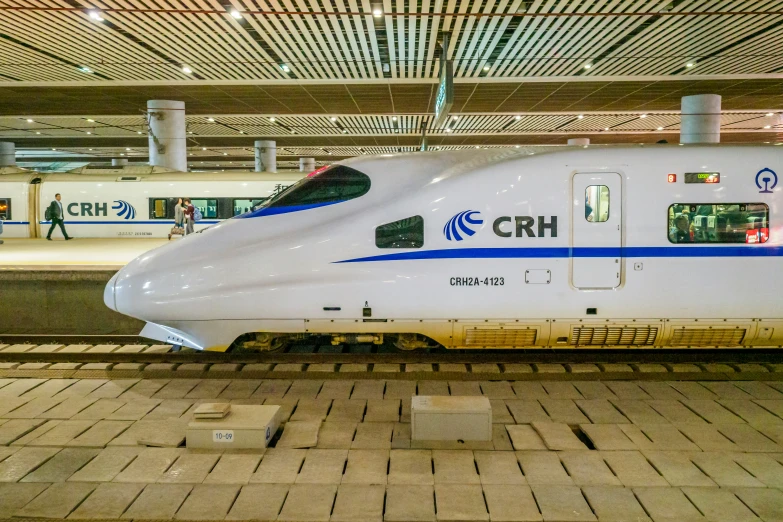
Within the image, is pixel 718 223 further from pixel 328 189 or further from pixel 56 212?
pixel 56 212

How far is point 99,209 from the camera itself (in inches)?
832

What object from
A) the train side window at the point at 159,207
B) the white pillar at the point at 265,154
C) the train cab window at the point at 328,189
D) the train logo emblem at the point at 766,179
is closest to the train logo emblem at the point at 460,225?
the train cab window at the point at 328,189

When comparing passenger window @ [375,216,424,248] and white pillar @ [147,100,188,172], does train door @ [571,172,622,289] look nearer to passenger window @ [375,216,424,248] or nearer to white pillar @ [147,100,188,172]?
passenger window @ [375,216,424,248]

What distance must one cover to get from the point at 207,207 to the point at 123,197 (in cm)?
Answer: 317

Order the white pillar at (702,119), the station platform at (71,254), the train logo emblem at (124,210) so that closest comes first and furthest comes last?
the station platform at (71,254), the white pillar at (702,119), the train logo emblem at (124,210)

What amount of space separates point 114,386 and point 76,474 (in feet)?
7.41

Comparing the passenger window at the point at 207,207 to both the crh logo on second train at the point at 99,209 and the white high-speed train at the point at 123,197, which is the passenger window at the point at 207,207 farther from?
the crh logo on second train at the point at 99,209

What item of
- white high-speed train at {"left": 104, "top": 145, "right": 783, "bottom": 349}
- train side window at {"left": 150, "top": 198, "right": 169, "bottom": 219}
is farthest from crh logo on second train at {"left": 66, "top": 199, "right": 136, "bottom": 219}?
white high-speed train at {"left": 104, "top": 145, "right": 783, "bottom": 349}

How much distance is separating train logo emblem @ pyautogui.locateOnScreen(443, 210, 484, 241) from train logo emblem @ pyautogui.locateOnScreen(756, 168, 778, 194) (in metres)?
3.37

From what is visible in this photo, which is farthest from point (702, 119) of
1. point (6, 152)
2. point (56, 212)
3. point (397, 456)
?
point (6, 152)

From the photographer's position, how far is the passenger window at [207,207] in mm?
20531

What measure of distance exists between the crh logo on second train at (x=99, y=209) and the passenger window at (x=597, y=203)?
18.1 metres

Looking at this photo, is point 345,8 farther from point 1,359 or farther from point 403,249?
point 1,359

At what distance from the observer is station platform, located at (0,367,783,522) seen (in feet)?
13.1
